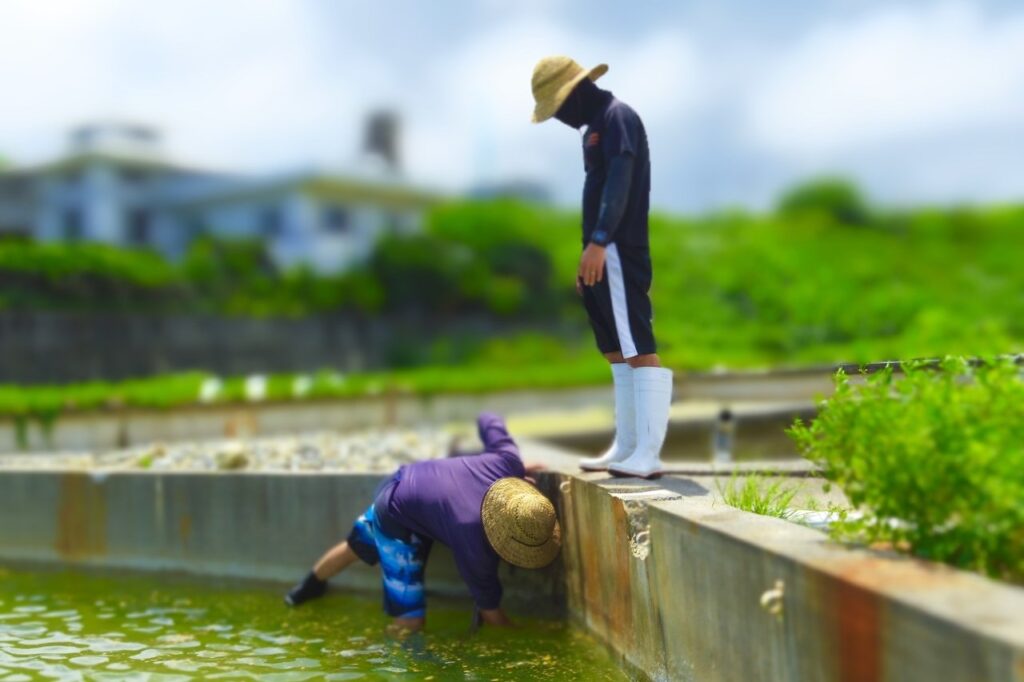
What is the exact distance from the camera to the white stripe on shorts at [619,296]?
515cm

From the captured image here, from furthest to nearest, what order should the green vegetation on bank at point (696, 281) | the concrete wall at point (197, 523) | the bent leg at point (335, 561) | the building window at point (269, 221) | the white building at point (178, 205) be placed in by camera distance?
1. the building window at point (269, 221)
2. the white building at point (178, 205)
3. the green vegetation on bank at point (696, 281)
4. the concrete wall at point (197, 523)
5. the bent leg at point (335, 561)

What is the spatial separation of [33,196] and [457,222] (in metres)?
14.3

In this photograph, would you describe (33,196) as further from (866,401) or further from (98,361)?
(866,401)

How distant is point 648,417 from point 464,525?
3.52 feet

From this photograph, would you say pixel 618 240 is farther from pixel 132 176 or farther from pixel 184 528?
pixel 132 176

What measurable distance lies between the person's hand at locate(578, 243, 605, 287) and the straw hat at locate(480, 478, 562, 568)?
114cm

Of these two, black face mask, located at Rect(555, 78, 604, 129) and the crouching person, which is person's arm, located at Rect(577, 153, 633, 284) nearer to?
black face mask, located at Rect(555, 78, 604, 129)

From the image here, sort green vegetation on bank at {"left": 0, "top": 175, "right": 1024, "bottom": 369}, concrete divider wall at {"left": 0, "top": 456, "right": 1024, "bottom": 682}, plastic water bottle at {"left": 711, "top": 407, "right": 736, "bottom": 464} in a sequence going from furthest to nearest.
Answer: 1. green vegetation on bank at {"left": 0, "top": 175, "right": 1024, "bottom": 369}
2. plastic water bottle at {"left": 711, "top": 407, "right": 736, "bottom": 464}
3. concrete divider wall at {"left": 0, "top": 456, "right": 1024, "bottom": 682}

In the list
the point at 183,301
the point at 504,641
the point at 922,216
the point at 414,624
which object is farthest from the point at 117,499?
the point at 922,216

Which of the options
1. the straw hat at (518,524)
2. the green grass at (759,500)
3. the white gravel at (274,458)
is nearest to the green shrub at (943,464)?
the green grass at (759,500)

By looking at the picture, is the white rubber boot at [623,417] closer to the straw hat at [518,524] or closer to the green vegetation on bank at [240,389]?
the straw hat at [518,524]

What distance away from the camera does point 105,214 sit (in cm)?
3275

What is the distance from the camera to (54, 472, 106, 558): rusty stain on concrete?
7543 millimetres

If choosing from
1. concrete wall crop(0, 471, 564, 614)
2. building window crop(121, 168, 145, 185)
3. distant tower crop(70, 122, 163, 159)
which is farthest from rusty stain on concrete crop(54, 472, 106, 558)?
building window crop(121, 168, 145, 185)
